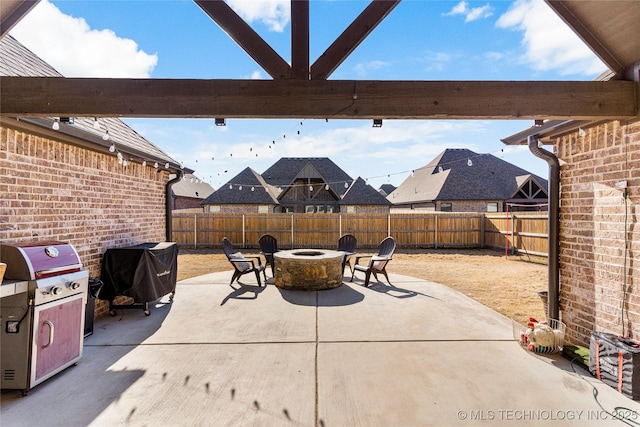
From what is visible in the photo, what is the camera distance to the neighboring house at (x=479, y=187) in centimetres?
1948

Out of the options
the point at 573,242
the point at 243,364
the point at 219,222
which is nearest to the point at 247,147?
the point at 219,222

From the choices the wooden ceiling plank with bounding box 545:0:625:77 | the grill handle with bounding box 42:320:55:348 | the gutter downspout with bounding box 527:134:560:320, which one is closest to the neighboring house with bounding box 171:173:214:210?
the grill handle with bounding box 42:320:55:348

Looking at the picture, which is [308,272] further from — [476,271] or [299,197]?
[299,197]

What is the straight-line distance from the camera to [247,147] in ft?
40.1

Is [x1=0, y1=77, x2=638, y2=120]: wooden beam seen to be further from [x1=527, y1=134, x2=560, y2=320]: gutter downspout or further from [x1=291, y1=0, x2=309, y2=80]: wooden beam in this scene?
[x1=527, y1=134, x2=560, y2=320]: gutter downspout

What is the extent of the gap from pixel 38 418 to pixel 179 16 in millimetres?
4240

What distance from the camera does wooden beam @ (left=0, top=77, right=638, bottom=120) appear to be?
9.19 ft

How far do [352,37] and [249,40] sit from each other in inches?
40.2

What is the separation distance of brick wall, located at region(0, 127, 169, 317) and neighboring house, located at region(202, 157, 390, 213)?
1405cm

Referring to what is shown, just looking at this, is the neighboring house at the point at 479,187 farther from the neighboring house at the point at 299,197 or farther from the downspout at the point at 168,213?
the downspout at the point at 168,213

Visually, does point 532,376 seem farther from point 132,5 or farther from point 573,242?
point 132,5

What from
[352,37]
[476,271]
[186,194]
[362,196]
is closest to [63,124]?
[352,37]

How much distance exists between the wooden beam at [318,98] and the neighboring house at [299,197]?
17091mm

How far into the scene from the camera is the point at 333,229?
13.6 m
